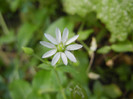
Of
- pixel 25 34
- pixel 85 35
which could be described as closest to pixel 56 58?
pixel 85 35

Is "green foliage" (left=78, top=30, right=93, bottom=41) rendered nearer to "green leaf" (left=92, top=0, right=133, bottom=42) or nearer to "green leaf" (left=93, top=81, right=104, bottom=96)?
"green leaf" (left=92, top=0, right=133, bottom=42)

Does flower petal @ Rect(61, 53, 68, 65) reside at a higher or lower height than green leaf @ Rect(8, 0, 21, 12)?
lower

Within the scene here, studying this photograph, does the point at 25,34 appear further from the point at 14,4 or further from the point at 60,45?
the point at 60,45

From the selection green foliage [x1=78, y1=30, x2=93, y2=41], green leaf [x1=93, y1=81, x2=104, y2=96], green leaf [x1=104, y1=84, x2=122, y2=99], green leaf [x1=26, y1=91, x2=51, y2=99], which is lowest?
green leaf [x1=104, y1=84, x2=122, y2=99]

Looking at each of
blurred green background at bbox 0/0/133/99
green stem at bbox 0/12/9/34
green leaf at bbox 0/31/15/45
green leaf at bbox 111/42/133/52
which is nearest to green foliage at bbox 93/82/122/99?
blurred green background at bbox 0/0/133/99

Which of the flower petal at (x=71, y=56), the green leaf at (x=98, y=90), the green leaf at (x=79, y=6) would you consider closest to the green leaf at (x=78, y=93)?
the flower petal at (x=71, y=56)

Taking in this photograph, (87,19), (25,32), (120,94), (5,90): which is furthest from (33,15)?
(120,94)
